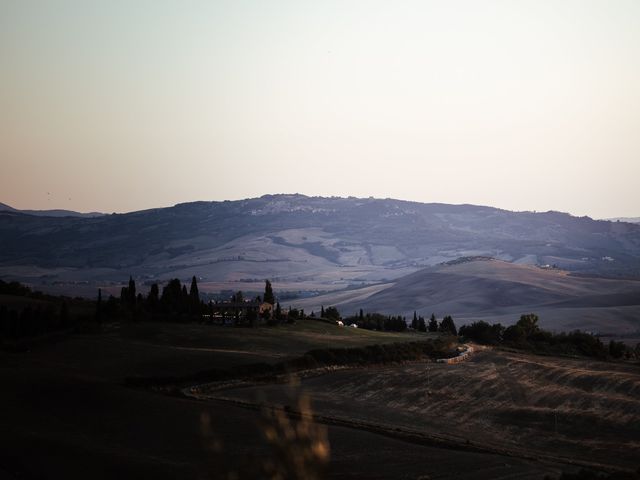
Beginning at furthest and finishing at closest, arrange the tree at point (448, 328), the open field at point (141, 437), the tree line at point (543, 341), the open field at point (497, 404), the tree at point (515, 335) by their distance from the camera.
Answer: the tree at point (448, 328), the tree at point (515, 335), the tree line at point (543, 341), the open field at point (497, 404), the open field at point (141, 437)

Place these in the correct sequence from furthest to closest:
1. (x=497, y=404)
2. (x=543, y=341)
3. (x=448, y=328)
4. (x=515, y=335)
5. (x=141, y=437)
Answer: (x=448, y=328), (x=543, y=341), (x=515, y=335), (x=497, y=404), (x=141, y=437)

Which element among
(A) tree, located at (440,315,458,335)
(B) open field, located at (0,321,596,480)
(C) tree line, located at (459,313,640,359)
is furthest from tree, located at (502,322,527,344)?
(B) open field, located at (0,321,596,480)

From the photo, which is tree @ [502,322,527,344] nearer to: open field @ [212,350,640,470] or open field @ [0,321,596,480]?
open field @ [212,350,640,470]

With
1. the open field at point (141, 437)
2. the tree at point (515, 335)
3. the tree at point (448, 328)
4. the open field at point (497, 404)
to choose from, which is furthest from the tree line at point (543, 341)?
the open field at point (141, 437)

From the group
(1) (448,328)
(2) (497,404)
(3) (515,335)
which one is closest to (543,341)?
(3) (515,335)

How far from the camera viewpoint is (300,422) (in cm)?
4975

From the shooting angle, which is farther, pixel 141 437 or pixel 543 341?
pixel 543 341

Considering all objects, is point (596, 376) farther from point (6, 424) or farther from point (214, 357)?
point (6, 424)

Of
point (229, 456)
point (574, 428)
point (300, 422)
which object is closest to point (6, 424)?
point (229, 456)

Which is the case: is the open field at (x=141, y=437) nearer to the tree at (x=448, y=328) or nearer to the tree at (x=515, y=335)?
the tree at (x=515, y=335)

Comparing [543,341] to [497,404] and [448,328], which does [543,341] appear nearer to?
[448,328]

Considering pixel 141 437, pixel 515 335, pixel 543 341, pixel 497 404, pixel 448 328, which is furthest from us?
pixel 448 328

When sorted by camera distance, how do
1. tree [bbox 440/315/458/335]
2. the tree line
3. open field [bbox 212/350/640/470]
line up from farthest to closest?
1. tree [bbox 440/315/458/335]
2. the tree line
3. open field [bbox 212/350/640/470]

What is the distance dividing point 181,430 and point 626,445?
23.7 m
